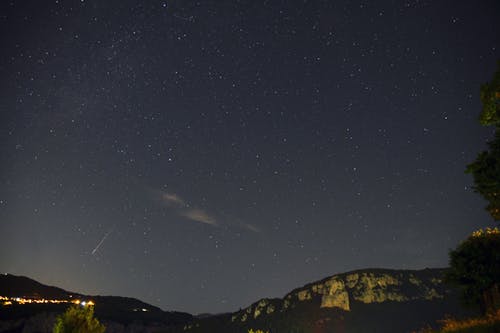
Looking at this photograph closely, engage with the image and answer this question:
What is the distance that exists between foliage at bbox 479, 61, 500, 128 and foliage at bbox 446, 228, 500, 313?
904 cm

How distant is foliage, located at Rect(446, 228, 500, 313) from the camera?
770 inches

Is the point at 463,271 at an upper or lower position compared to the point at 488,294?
upper

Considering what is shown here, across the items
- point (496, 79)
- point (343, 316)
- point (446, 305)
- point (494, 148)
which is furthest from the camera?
point (343, 316)

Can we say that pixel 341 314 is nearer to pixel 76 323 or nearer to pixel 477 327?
pixel 76 323

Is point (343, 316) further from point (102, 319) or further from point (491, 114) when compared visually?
point (491, 114)

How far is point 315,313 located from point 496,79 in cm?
19310

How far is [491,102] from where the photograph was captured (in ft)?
47.9

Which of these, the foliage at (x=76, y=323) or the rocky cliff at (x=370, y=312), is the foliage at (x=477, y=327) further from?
the rocky cliff at (x=370, y=312)

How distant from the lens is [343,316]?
176 m

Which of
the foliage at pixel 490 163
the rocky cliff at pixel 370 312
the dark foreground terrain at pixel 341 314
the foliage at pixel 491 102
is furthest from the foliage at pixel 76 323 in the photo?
the rocky cliff at pixel 370 312

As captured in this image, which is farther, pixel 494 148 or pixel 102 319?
pixel 102 319

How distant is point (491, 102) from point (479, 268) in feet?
35.2

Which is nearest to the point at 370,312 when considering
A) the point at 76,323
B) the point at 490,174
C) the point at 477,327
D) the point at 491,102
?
the point at 76,323

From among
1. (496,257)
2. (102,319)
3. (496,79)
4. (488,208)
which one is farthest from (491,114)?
(102,319)
